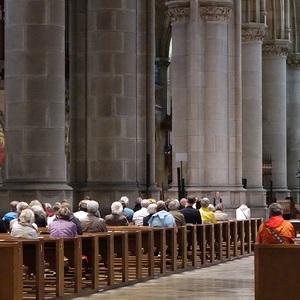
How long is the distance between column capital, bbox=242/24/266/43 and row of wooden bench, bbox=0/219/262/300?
14.8m

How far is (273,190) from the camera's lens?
47.5 meters

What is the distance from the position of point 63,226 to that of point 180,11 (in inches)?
718

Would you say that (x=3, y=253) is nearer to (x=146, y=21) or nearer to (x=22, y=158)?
(x=22, y=158)

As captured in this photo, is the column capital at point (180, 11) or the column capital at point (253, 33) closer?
the column capital at point (180, 11)

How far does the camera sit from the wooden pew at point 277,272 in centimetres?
1537

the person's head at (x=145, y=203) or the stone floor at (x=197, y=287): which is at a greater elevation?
the person's head at (x=145, y=203)

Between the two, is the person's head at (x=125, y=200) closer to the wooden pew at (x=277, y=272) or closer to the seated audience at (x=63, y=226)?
the seated audience at (x=63, y=226)

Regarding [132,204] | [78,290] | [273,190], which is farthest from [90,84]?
[273,190]

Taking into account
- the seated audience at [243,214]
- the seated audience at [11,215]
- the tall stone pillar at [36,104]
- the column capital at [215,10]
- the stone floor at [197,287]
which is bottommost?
the stone floor at [197,287]

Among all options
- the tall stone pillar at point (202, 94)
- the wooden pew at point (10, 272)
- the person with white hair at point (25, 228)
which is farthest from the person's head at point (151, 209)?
the tall stone pillar at point (202, 94)

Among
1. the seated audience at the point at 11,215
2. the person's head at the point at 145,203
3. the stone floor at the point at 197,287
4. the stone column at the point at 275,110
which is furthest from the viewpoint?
the stone column at the point at 275,110

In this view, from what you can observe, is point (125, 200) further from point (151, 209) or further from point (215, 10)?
point (215, 10)

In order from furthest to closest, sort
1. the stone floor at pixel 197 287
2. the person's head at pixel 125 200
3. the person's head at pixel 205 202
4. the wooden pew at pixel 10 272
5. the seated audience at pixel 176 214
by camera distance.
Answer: the person's head at pixel 205 202
the person's head at pixel 125 200
the seated audience at pixel 176 214
the stone floor at pixel 197 287
the wooden pew at pixel 10 272

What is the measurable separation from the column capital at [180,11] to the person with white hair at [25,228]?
1896 cm
